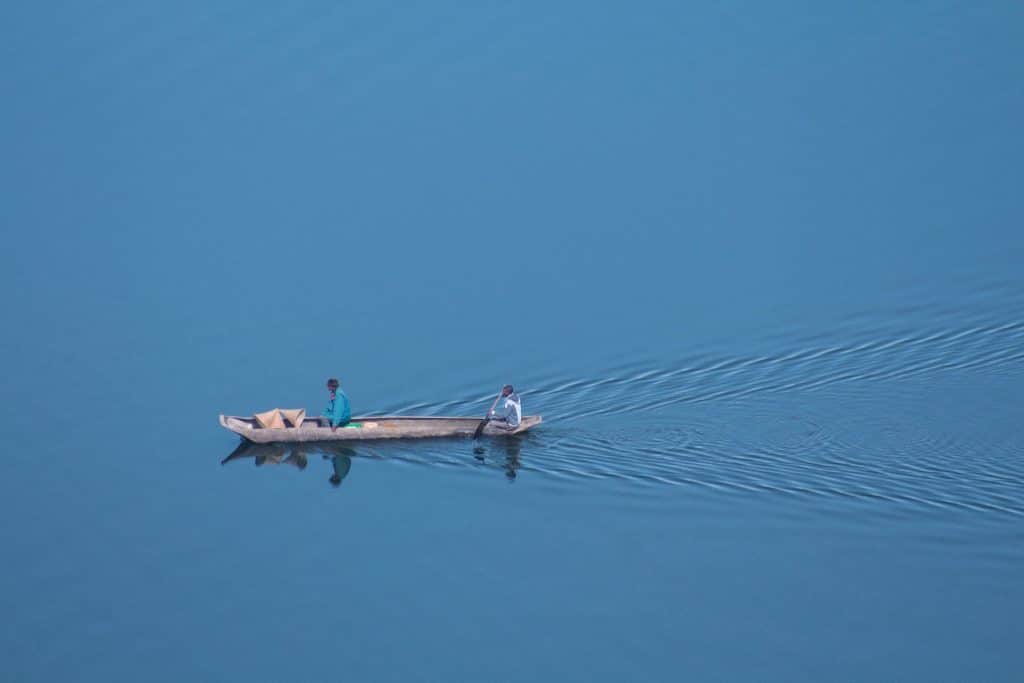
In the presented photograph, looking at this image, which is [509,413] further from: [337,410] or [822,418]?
[822,418]

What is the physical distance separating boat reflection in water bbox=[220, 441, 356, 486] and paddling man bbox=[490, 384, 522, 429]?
233cm

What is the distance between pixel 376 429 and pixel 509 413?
2.12m

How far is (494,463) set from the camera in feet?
68.3

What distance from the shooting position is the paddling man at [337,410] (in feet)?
70.9

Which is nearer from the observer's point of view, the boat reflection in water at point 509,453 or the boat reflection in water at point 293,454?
the boat reflection in water at point 509,453

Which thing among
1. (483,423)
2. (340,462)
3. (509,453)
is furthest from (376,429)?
(509,453)

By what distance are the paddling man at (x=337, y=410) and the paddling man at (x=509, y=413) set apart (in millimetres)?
2329

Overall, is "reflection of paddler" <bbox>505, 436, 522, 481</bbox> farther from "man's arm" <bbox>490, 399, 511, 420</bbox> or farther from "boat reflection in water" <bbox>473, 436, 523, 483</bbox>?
"man's arm" <bbox>490, 399, 511, 420</bbox>

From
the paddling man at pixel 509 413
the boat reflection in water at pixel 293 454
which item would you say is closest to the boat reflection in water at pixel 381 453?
the boat reflection in water at pixel 293 454

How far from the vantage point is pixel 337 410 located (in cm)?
2161

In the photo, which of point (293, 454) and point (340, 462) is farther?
point (293, 454)

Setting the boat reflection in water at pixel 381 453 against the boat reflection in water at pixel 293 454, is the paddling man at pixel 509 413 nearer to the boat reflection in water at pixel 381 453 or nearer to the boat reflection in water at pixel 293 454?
the boat reflection in water at pixel 381 453

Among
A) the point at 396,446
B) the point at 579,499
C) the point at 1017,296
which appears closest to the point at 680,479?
the point at 579,499

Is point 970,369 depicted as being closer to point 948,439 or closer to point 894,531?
point 948,439
